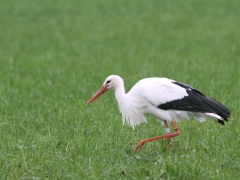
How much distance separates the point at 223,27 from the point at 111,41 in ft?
12.1

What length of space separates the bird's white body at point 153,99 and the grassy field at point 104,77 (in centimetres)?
22

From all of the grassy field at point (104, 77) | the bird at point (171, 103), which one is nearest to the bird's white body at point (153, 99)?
the bird at point (171, 103)

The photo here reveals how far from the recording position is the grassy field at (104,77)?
558cm

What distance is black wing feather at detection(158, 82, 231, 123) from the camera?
632 cm

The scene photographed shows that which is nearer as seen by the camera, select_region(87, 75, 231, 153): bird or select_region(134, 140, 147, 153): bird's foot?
select_region(134, 140, 147, 153): bird's foot

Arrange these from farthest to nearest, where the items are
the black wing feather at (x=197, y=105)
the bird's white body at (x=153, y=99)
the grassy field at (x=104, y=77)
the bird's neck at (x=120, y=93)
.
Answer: the bird's neck at (x=120, y=93) < the bird's white body at (x=153, y=99) < the black wing feather at (x=197, y=105) < the grassy field at (x=104, y=77)

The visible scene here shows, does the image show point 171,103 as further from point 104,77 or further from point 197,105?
point 104,77

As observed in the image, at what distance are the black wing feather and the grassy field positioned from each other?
307mm

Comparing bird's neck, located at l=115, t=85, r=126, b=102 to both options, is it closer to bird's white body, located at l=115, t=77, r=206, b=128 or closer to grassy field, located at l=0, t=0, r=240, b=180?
bird's white body, located at l=115, t=77, r=206, b=128

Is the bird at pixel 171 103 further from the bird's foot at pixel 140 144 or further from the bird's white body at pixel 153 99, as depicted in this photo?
the bird's foot at pixel 140 144

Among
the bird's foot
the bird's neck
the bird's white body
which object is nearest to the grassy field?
the bird's foot

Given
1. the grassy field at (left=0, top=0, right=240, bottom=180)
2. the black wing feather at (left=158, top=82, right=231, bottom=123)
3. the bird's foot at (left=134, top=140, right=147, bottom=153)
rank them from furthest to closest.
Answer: the black wing feather at (left=158, top=82, right=231, bottom=123) < the bird's foot at (left=134, top=140, right=147, bottom=153) < the grassy field at (left=0, top=0, right=240, bottom=180)

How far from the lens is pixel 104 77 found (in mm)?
11000

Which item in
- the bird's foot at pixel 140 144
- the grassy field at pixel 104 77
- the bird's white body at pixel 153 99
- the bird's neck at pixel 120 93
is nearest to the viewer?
the grassy field at pixel 104 77
